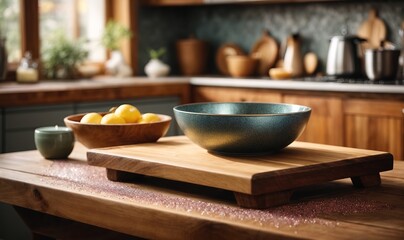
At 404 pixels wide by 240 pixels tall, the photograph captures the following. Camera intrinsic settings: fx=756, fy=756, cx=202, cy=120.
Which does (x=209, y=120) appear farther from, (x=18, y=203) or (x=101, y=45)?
(x=101, y=45)

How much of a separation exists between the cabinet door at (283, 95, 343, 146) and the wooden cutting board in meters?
2.31

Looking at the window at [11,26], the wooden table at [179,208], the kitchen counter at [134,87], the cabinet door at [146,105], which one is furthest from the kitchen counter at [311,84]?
the wooden table at [179,208]

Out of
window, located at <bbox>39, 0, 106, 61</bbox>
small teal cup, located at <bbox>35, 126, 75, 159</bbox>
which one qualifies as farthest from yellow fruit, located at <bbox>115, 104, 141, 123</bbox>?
window, located at <bbox>39, 0, 106, 61</bbox>

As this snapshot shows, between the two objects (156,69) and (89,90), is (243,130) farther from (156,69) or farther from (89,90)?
(156,69)

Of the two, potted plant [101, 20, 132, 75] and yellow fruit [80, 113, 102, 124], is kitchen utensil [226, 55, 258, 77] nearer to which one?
potted plant [101, 20, 132, 75]

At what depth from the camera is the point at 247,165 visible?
5.91 feet

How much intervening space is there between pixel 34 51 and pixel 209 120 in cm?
350

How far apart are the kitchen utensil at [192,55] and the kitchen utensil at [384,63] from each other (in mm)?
1761

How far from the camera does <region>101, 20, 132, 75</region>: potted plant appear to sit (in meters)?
5.41

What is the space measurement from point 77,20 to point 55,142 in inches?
134

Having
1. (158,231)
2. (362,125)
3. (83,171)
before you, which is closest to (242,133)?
(158,231)

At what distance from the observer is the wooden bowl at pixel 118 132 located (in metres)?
2.29

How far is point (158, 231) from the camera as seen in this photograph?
1682mm

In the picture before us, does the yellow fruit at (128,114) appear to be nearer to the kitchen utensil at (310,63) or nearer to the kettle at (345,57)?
the kettle at (345,57)
